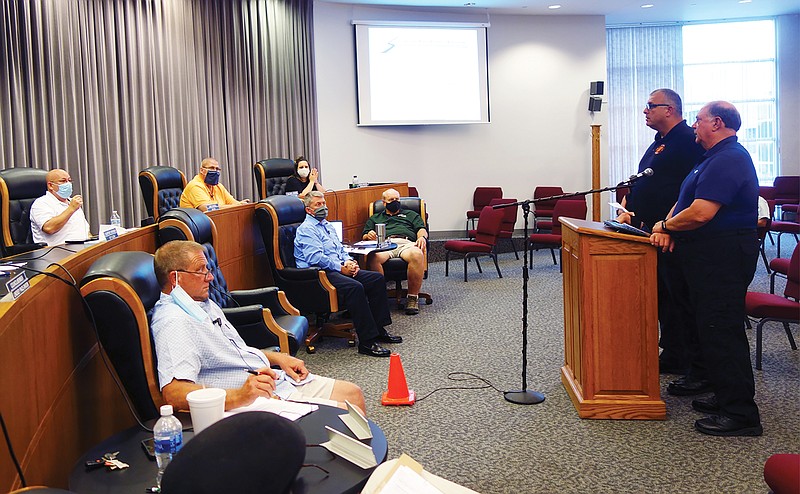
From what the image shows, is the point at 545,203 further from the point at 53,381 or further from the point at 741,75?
the point at 53,381

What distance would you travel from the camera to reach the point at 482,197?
11.3 metres

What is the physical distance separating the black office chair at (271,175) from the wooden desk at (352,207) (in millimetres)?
827

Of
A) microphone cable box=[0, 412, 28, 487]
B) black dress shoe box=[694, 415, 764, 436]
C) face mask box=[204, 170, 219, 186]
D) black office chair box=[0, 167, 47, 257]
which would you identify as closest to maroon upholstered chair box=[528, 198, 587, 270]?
face mask box=[204, 170, 219, 186]

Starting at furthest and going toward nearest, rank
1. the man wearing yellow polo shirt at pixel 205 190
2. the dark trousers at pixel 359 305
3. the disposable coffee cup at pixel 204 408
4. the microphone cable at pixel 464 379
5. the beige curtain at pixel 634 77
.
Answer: the beige curtain at pixel 634 77 < the man wearing yellow polo shirt at pixel 205 190 < the dark trousers at pixel 359 305 < the microphone cable at pixel 464 379 < the disposable coffee cup at pixel 204 408

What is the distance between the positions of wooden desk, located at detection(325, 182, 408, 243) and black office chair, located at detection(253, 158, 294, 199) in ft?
2.71

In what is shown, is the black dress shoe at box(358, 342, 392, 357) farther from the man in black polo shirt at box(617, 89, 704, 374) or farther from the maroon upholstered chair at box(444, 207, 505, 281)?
the maroon upholstered chair at box(444, 207, 505, 281)

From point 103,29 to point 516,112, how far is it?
22.5 ft

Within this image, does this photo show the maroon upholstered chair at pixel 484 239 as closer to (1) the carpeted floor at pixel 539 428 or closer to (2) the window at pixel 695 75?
(1) the carpeted floor at pixel 539 428

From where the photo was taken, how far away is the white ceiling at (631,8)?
10625 mm

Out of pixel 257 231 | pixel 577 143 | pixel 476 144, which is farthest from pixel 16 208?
pixel 577 143

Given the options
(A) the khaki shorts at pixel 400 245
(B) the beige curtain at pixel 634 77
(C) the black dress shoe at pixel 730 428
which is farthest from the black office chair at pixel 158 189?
(B) the beige curtain at pixel 634 77

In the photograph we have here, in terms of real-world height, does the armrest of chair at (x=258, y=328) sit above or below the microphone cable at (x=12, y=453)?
below

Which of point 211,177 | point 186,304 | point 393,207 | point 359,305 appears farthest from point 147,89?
point 186,304

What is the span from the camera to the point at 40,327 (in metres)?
1.95
